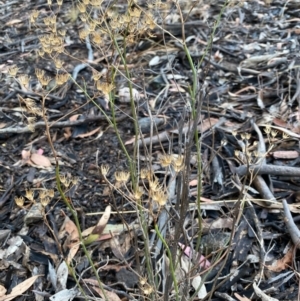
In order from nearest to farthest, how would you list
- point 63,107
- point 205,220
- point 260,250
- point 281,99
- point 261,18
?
point 260,250 → point 205,220 → point 281,99 → point 63,107 → point 261,18

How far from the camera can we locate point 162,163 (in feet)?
3.31

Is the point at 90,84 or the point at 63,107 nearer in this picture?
the point at 63,107

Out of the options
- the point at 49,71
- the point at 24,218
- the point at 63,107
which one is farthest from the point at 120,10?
the point at 24,218

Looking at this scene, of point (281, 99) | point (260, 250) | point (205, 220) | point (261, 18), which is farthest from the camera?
point (261, 18)

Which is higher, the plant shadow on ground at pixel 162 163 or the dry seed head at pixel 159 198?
the dry seed head at pixel 159 198

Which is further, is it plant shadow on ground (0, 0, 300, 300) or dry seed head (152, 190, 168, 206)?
plant shadow on ground (0, 0, 300, 300)

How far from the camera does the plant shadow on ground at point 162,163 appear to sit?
138 centimetres

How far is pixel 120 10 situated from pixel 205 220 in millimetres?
2054

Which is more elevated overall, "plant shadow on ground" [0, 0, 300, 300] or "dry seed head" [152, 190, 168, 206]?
"dry seed head" [152, 190, 168, 206]

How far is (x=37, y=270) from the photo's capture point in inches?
65.4

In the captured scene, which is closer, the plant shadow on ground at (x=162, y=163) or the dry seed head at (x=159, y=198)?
the dry seed head at (x=159, y=198)

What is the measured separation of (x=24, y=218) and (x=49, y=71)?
1214 millimetres

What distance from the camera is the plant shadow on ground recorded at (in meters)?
1.38

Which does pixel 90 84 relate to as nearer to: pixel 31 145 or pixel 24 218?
pixel 31 145
